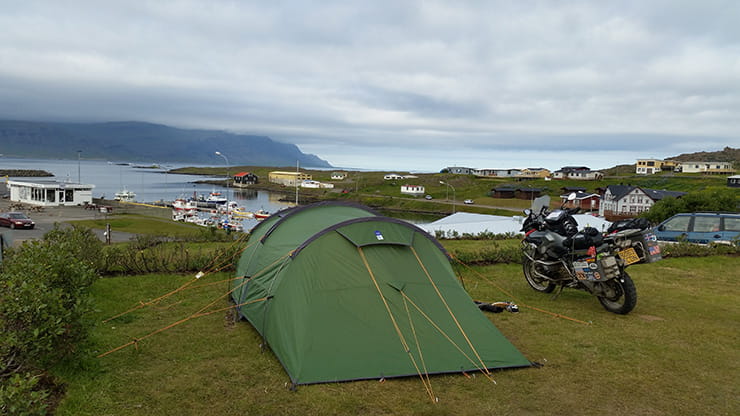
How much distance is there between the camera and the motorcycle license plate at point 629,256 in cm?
851

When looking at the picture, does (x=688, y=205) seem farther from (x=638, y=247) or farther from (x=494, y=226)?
(x=638, y=247)

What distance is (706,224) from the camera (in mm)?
17562

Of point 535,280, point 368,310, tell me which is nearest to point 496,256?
point 535,280

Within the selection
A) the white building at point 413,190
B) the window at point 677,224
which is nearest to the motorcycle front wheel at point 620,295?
the window at point 677,224

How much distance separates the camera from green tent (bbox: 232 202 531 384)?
20.2 feet

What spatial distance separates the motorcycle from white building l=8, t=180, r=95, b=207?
5460 centimetres

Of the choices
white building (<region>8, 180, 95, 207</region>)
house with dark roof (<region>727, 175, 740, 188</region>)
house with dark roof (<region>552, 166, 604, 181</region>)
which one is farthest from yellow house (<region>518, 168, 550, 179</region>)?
white building (<region>8, 180, 95, 207</region>)

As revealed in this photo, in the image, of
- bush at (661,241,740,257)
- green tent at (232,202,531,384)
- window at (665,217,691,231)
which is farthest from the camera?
window at (665,217,691,231)

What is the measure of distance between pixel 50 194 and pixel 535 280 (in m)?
56.1

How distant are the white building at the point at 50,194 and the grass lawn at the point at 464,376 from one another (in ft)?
164

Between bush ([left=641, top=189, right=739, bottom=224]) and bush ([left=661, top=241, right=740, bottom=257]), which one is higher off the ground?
bush ([left=641, top=189, right=739, bottom=224])

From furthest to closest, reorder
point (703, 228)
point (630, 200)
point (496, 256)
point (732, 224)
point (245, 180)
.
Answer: point (245, 180) → point (630, 200) → point (703, 228) → point (732, 224) → point (496, 256)

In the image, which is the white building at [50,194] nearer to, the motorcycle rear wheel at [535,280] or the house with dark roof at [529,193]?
the motorcycle rear wheel at [535,280]

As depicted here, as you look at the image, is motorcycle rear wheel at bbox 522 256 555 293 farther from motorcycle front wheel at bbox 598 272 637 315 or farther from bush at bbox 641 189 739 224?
bush at bbox 641 189 739 224
